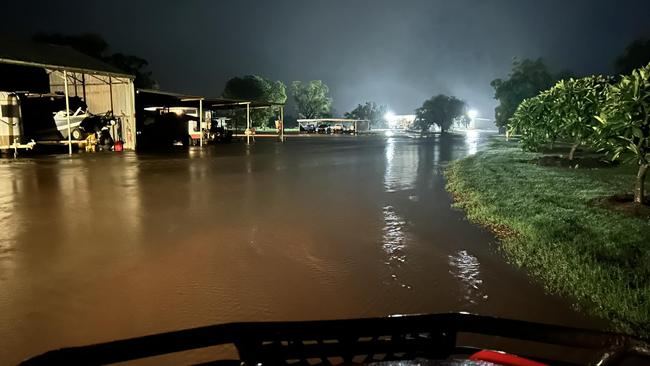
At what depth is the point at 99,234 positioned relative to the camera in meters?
7.39

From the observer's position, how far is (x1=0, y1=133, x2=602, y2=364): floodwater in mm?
4469

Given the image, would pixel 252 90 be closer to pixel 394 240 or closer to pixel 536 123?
pixel 536 123

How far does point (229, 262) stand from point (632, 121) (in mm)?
8578

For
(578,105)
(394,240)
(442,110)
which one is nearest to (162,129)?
(578,105)

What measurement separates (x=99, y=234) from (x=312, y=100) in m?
84.7

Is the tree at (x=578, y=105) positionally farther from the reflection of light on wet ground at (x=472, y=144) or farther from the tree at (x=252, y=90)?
the tree at (x=252, y=90)

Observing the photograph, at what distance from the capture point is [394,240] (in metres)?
7.35

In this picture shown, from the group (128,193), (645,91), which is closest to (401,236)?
→ (645,91)

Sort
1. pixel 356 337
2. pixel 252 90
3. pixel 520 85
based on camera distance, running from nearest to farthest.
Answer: pixel 356 337 → pixel 520 85 → pixel 252 90

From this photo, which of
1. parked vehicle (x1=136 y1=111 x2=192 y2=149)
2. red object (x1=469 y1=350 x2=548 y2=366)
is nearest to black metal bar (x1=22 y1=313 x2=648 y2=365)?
red object (x1=469 y1=350 x2=548 y2=366)

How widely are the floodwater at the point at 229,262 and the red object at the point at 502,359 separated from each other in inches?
83.6

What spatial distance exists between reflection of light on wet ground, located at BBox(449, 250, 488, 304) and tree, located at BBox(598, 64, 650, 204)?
17.0ft

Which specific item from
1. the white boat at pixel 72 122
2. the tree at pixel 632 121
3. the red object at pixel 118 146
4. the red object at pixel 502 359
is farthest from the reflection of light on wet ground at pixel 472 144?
the red object at pixel 502 359

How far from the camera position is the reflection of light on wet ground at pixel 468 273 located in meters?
5.09
